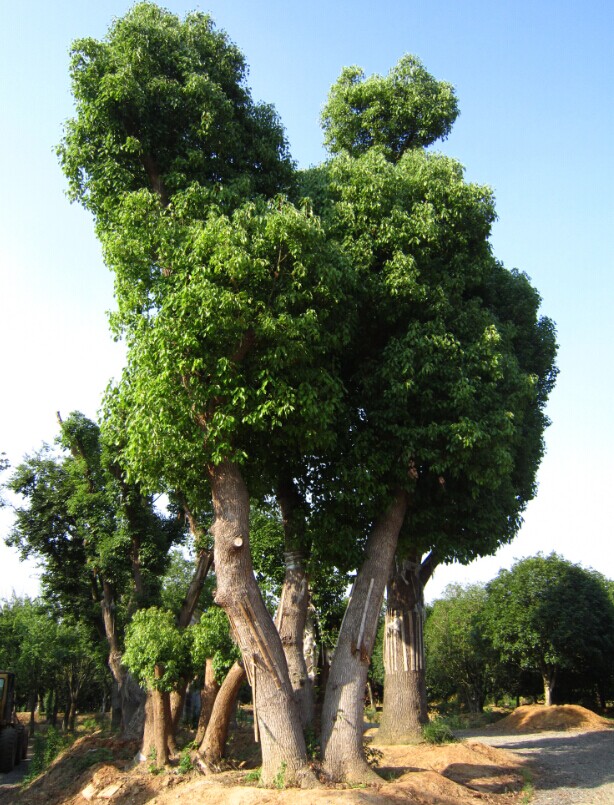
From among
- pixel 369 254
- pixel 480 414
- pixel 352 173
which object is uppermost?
pixel 352 173

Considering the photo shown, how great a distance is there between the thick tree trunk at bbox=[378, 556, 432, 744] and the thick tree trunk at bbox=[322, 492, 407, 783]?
5.01 m

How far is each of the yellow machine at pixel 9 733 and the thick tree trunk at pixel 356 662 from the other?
39.6ft

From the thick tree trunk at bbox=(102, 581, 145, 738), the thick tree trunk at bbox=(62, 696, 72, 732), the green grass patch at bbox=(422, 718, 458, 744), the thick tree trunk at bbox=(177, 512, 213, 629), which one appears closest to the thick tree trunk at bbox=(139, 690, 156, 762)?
the thick tree trunk at bbox=(177, 512, 213, 629)

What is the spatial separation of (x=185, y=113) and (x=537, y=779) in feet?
44.4

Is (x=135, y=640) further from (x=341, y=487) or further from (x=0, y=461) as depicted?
(x=0, y=461)

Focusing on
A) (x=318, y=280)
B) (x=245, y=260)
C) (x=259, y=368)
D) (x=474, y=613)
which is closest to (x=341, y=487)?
(x=259, y=368)

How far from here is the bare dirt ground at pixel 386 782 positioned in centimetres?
817

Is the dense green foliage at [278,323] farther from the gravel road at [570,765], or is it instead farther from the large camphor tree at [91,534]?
the large camphor tree at [91,534]

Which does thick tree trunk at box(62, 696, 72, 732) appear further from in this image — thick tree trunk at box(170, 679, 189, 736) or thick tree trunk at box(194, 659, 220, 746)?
thick tree trunk at box(194, 659, 220, 746)

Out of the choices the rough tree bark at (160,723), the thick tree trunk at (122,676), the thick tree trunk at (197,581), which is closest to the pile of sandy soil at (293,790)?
the rough tree bark at (160,723)

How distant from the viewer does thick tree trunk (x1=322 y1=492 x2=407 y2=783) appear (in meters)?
9.27

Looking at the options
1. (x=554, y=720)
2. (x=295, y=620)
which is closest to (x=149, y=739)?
(x=295, y=620)

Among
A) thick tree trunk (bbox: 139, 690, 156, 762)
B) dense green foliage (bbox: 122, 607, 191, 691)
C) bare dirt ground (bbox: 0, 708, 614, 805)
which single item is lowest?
bare dirt ground (bbox: 0, 708, 614, 805)

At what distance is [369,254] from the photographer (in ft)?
35.4
